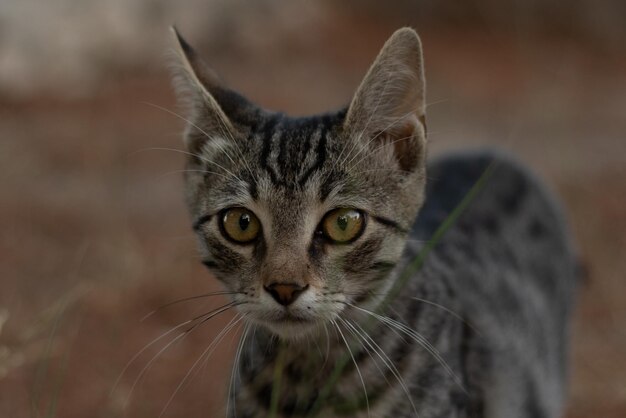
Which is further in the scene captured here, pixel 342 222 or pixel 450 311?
pixel 450 311

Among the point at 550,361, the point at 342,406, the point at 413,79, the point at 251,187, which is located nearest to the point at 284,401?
the point at 342,406

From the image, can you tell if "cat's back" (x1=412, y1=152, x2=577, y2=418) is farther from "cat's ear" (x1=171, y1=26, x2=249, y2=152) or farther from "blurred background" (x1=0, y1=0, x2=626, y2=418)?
"cat's ear" (x1=171, y1=26, x2=249, y2=152)

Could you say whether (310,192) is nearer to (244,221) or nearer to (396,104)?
(244,221)

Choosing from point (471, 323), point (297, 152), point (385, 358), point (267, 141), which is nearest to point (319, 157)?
point (297, 152)

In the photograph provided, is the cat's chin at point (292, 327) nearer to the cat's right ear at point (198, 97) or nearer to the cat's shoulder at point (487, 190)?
the cat's right ear at point (198, 97)

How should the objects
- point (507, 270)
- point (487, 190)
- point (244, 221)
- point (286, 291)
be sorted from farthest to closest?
point (487, 190), point (507, 270), point (244, 221), point (286, 291)

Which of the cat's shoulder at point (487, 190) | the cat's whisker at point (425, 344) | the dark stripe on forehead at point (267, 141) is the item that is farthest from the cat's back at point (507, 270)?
the dark stripe on forehead at point (267, 141)
